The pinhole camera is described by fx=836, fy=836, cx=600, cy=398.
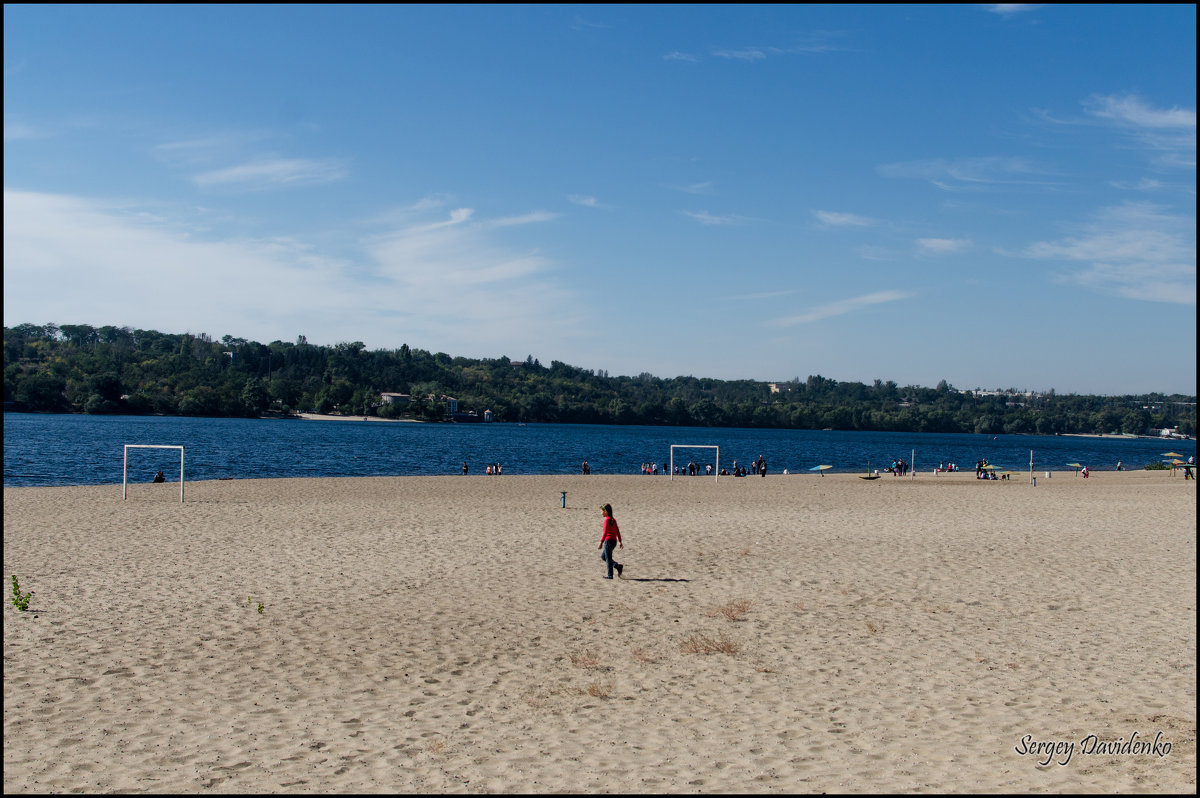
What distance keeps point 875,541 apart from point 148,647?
1580 cm

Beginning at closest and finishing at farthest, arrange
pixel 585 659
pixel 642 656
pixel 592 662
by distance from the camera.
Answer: pixel 592 662 < pixel 585 659 < pixel 642 656

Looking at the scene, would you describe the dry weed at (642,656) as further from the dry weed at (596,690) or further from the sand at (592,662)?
the dry weed at (596,690)

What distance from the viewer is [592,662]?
10250mm

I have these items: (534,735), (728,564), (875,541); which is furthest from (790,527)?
(534,735)

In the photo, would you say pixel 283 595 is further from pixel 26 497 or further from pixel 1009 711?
pixel 26 497

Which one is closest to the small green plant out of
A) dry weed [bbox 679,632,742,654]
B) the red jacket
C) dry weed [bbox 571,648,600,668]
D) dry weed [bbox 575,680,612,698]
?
dry weed [bbox 571,648,600,668]

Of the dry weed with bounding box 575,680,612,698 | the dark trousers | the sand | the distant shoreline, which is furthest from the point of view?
the distant shoreline

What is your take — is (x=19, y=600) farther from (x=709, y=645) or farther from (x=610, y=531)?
(x=709, y=645)

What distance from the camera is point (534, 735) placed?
788 cm

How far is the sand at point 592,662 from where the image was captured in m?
7.14

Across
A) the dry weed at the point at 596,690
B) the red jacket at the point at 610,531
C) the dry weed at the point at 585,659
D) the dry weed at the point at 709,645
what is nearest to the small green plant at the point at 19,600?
the dry weed at the point at 585,659

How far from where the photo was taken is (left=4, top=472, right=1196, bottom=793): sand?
23.4ft

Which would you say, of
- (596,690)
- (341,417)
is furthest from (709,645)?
(341,417)

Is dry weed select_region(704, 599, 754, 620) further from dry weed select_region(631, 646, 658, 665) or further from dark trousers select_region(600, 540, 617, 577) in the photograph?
dark trousers select_region(600, 540, 617, 577)
